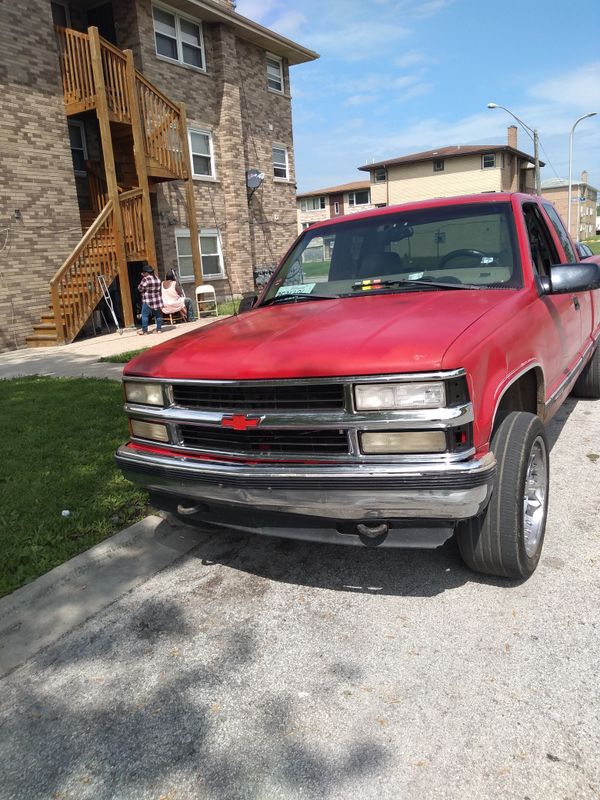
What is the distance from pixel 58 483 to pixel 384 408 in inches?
117

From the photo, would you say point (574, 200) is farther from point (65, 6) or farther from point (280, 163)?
point (65, 6)

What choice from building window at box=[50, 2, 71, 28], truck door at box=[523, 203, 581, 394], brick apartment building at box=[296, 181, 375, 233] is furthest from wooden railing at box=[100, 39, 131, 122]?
brick apartment building at box=[296, 181, 375, 233]

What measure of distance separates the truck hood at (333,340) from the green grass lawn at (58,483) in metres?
1.15

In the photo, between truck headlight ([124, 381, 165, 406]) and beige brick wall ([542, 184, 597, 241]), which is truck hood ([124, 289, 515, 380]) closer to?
truck headlight ([124, 381, 165, 406])

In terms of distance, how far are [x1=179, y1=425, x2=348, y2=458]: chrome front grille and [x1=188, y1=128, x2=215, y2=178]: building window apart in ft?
54.1

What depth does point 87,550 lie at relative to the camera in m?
3.52

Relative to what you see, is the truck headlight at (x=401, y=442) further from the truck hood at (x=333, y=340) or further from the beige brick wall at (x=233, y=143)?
the beige brick wall at (x=233, y=143)

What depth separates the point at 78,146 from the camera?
15.2m

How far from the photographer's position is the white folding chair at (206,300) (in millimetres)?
16781

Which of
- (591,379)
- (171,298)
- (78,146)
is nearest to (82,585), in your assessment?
(591,379)

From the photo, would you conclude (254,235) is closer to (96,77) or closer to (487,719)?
(96,77)

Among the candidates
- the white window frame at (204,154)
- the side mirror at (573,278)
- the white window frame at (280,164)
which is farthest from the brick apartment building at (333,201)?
the side mirror at (573,278)

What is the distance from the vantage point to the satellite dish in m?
19.2

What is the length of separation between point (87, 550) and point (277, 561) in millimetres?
1089
